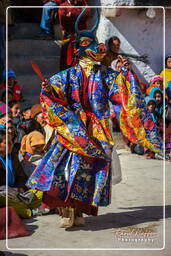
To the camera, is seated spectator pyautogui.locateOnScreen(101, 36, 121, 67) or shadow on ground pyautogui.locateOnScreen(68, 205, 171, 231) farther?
seated spectator pyautogui.locateOnScreen(101, 36, 121, 67)

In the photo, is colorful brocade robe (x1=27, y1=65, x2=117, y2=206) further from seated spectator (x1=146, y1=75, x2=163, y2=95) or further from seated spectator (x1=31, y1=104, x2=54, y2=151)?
Answer: seated spectator (x1=146, y1=75, x2=163, y2=95)

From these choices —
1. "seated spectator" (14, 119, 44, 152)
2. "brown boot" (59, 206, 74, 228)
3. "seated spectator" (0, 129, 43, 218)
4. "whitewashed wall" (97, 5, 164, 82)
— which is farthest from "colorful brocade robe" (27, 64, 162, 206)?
"whitewashed wall" (97, 5, 164, 82)

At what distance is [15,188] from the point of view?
7.12 metres

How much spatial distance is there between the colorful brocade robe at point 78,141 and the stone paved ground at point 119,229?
30cm

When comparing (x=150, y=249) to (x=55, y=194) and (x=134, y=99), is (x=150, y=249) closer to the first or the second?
(x=55, y=194)

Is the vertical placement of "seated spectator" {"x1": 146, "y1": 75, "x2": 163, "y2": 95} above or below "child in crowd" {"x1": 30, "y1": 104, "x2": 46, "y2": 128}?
above

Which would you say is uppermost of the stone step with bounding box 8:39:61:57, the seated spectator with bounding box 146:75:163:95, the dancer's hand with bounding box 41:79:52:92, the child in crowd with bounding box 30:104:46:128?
the dancer's hand with bounding box 41:79:52:92

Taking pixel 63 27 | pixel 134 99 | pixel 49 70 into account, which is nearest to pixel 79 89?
pixel 134 99

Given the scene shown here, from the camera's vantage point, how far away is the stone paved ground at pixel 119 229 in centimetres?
589

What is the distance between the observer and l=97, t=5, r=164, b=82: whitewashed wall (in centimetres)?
1150

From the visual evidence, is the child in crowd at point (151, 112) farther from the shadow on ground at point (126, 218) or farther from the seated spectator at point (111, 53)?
the shadow on ground at point (126, 218)

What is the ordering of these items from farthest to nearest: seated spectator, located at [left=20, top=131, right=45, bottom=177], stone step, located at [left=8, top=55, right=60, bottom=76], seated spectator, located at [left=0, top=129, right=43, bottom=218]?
stone step, located at [left=8, top=55, right=60, bottom=76] → seated spectator, located at [left=20, top=131, right=45, bottom=177] → seated spectator, located at [left=0, top=129, right=43, bottom=218]

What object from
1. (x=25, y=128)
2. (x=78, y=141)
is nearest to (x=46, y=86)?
(x=78, y=141)

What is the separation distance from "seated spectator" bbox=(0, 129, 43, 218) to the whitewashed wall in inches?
183
